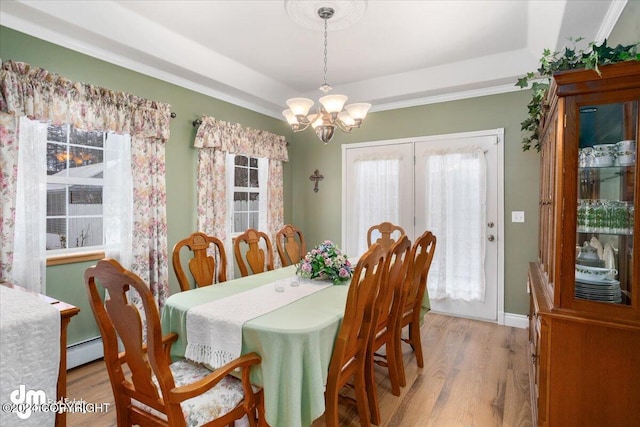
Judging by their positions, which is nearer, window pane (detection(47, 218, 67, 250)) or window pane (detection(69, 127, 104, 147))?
window pane (detection(47, 218, 67, 250))

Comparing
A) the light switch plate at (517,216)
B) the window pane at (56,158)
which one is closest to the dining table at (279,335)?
the window pane at (56,158)

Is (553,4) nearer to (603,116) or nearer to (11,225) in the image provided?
(603,116)

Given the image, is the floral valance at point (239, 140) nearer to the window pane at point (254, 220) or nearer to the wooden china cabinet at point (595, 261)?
the window pane at point (254, 220)

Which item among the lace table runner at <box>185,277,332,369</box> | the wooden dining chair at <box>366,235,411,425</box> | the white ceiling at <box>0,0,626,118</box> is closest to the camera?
the lace table runner at <box>185,277,332,369</box>

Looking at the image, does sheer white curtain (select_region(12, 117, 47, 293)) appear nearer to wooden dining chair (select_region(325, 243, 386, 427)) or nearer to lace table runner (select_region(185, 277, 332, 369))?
lace table runner (select_region(185, 277, 332, 369))

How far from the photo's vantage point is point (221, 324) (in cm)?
166

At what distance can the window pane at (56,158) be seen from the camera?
2.63 m

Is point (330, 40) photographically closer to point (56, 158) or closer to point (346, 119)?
point (346, 119)

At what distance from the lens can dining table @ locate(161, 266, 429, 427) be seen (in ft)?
4.87

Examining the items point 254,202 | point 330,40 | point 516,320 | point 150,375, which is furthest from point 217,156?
point 516,320

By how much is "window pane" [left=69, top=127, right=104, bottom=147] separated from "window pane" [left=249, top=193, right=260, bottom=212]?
1.85 meters

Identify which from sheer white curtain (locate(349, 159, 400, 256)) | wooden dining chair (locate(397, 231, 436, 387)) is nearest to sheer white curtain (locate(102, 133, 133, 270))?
wooden dining chair (locate(397, 231, 436, 387))

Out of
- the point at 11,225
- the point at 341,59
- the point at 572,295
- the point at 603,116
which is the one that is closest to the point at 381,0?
the point at 341,59

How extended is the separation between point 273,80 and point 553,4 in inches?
114
